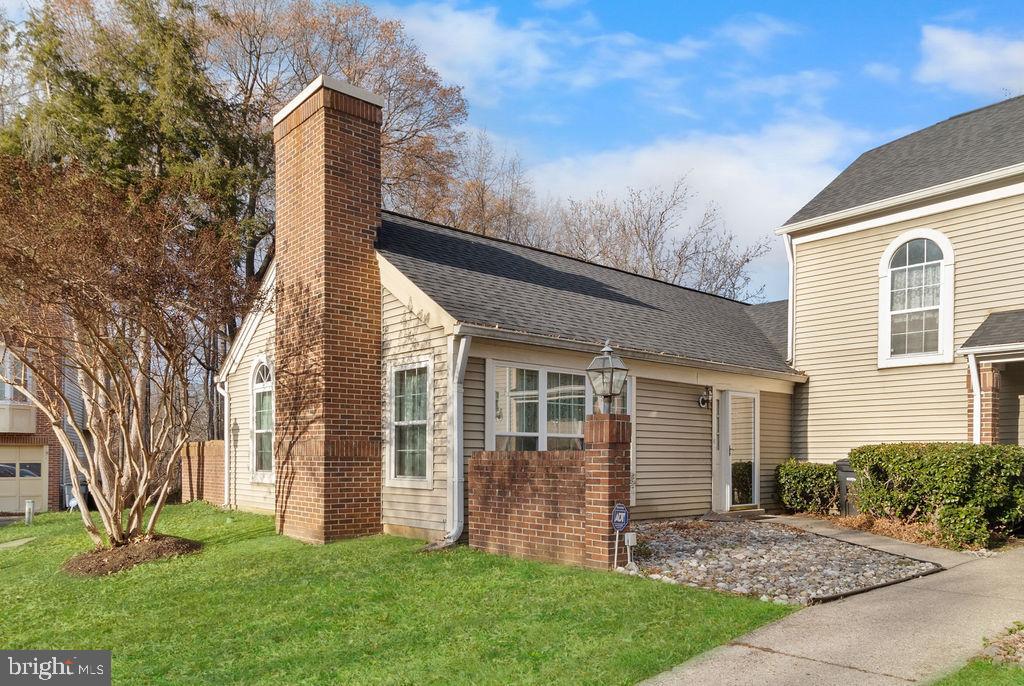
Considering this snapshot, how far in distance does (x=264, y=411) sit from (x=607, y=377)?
748cm

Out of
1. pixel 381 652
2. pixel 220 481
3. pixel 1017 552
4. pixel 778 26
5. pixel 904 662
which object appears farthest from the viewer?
pixel 220 481

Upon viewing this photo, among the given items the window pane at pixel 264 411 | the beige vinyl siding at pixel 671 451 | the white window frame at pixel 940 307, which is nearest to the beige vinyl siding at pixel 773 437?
the beige vinyl siding at pixel 671 451

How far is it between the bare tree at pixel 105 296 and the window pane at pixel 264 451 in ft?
5.94

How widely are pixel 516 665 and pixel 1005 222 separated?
10.9 meters

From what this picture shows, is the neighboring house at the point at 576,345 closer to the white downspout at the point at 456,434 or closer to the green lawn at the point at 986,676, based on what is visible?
the white downspout at the point at 456,434

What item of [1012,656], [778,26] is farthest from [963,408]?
[1012,656]

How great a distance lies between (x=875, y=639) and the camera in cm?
570

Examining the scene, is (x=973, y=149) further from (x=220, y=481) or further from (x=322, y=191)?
(x=220, y=481)

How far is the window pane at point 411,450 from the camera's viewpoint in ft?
33.7

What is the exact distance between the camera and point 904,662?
205 inches

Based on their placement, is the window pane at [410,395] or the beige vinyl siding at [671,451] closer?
the window pane at [410,395]

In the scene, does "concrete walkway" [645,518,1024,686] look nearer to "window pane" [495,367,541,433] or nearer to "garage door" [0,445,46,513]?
"window pane" [495,367,541,433]

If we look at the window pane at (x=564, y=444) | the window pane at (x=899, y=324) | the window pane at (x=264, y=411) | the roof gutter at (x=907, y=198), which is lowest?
the window pane at (x=564, y=444)

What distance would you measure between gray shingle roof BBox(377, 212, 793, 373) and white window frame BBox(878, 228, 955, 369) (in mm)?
1806
